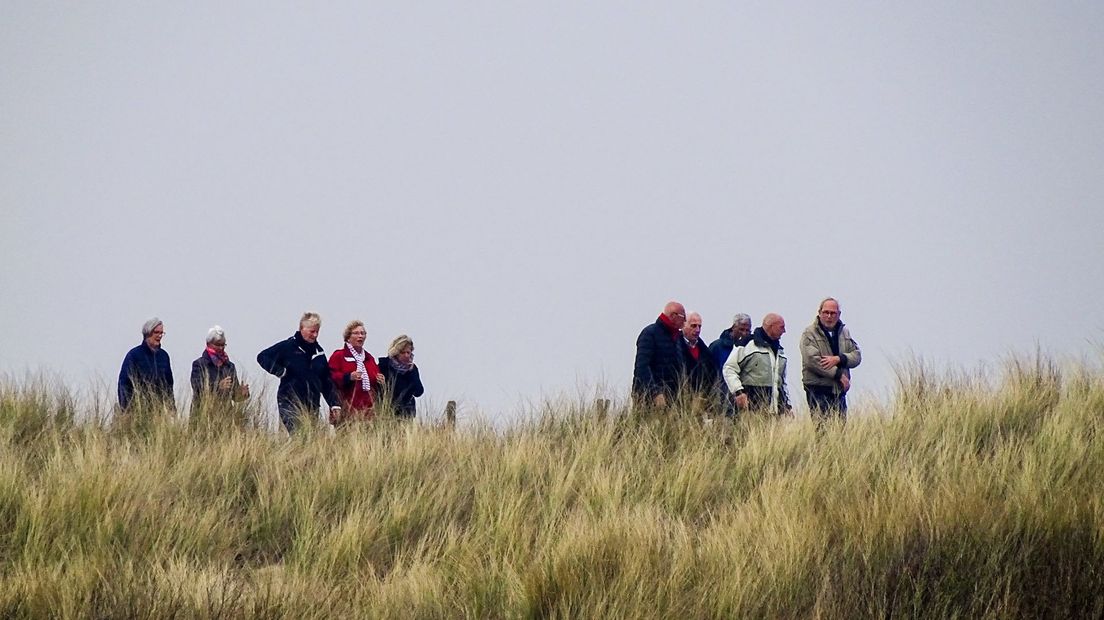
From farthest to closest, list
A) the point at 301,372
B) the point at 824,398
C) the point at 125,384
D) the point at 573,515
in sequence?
1. the point at 824,398
2. the point at 301,372
3. the point at 125,384
4. the point at 573,515

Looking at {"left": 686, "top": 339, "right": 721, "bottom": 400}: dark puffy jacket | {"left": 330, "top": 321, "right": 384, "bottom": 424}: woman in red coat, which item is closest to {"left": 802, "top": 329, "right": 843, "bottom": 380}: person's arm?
{"left": 686, "top": 339, "right": 721, "bottom": 400}: dark puffy jacket

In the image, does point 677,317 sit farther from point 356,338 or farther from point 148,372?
point 148,372

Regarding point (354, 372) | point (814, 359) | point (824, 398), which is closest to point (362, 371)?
point (354, 372)

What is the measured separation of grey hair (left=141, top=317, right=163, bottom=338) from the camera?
1401 cm

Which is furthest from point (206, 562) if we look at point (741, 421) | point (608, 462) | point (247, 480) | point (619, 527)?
point (741, 421)

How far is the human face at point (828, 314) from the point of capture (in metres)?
14.6

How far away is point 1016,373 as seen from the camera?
14.5m

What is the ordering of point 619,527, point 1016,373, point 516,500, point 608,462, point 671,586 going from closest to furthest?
1. point 671,586
2. point 619,527
3. point 516,500
4. point 608,462
5. point 1016,373

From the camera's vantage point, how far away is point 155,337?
1405 centimetres

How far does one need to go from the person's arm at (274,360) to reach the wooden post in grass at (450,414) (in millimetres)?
1500

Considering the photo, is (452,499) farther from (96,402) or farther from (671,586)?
(96,402)

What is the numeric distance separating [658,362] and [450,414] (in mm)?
1927

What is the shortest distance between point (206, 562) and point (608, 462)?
355 centimetres

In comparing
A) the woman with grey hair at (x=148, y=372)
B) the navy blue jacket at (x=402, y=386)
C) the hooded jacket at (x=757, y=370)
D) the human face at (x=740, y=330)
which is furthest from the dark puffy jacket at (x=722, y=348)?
the woman with grey hair at (x=148, y=372)
